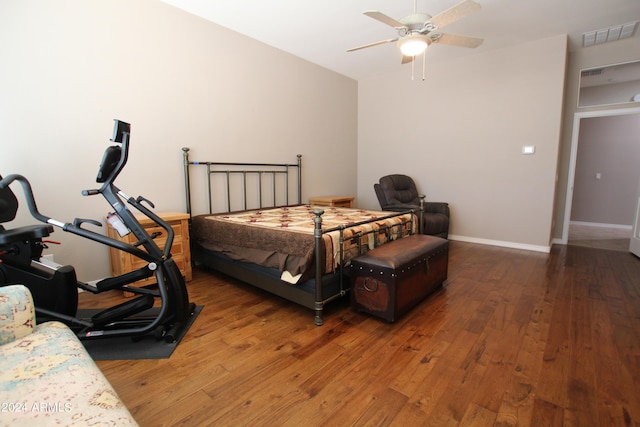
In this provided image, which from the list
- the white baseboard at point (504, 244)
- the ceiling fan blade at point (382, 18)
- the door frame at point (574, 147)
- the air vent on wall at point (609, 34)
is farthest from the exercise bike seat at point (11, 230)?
the door frame at point (574, 147)

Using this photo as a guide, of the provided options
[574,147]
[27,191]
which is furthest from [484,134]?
[27,191]

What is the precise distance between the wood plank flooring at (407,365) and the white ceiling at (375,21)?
2.96 m

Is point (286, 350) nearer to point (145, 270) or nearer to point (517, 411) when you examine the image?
point (145, 270)

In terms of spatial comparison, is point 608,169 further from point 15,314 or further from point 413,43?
point 15,314

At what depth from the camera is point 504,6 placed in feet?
10.6

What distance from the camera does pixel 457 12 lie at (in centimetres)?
241

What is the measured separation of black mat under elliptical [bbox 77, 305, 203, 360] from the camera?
6.21ft

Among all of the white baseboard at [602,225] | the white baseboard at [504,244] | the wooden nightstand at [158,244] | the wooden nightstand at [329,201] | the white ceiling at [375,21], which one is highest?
the white ceiling at [375,21]

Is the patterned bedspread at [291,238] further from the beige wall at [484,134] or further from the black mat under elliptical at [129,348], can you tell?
the beige wall at [484,134]

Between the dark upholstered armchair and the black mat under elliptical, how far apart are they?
3319mm

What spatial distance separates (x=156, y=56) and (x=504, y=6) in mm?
3703

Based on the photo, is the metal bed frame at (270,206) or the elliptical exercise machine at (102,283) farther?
the metal bed frame at (270,206)

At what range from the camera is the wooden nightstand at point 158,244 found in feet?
8.81

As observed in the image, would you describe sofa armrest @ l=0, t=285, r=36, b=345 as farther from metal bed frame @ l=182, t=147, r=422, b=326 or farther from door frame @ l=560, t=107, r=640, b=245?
door frame @ l=560, t=107, r=640, b=245
